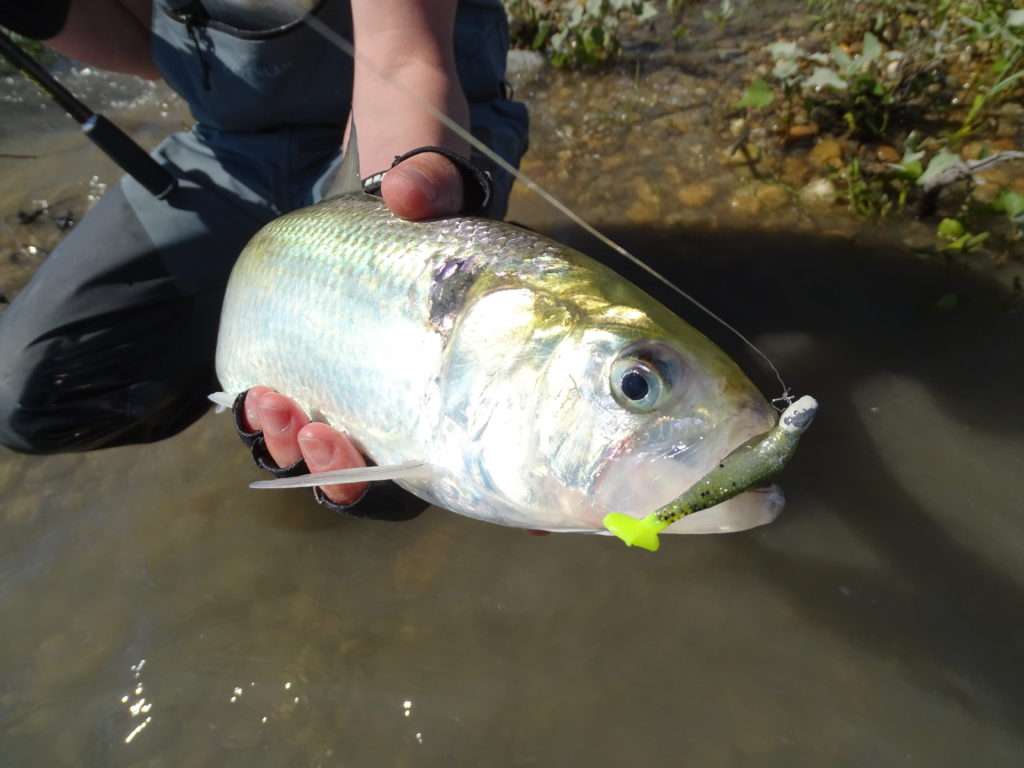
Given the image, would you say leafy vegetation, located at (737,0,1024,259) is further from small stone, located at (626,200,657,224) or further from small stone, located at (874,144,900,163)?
small stone, located at (626,200,657,224)

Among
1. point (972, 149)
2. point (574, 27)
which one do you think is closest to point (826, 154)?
point (972, 149)

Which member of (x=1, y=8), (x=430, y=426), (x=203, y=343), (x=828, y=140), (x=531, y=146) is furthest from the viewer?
(x=531, y=146)

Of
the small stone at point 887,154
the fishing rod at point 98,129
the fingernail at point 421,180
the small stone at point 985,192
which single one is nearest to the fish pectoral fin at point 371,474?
the fingernail at point 421,180

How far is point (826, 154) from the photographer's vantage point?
3.70 metres

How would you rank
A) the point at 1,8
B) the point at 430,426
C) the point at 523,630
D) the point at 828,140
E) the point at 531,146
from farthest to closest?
the point at 531,146
the point at 828,140
the point at 1,8
the point at 523,630
the point at 430,426

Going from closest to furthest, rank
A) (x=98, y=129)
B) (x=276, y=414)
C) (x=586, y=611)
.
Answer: (x=276, y=414)
(x=586, y=611)
(x=98, y=129)

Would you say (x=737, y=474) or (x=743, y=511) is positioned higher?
(x=737, y=474)

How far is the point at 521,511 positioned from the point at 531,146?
3.46 metres

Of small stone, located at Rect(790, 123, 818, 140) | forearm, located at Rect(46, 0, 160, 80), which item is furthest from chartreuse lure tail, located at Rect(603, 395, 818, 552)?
forearm, located at Rect(46, 0, 160, 80)

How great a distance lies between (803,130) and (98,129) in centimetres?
362

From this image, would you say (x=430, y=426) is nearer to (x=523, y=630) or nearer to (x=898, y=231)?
(x=523, y=630)

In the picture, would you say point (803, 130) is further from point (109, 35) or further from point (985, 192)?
point (109, 35)

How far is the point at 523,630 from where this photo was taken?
227 centimetres

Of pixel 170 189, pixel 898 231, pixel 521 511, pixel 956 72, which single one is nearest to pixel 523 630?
pixel 521 511
